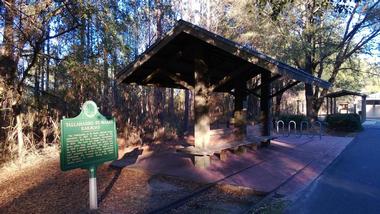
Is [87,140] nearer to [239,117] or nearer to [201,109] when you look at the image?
[201,109]

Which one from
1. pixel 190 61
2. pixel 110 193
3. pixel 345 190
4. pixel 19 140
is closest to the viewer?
pixel 110 193

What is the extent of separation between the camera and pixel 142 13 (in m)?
16.5

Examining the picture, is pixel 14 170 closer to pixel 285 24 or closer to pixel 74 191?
pixel 74 191

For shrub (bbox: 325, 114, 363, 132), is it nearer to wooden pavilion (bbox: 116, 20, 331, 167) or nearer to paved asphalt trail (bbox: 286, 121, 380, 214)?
paved asphalt trail (bbox: 286, 121, 380, 214)

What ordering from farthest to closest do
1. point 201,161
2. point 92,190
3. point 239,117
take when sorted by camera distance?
point 239,117, point 201,161, point 92,190

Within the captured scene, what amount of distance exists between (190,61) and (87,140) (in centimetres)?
570

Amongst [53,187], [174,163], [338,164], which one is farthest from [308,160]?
[53,187]

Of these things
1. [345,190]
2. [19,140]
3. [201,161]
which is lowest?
[345,190]

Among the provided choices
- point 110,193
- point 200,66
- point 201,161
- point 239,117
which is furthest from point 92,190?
point 239,117

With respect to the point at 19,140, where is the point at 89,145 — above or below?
above

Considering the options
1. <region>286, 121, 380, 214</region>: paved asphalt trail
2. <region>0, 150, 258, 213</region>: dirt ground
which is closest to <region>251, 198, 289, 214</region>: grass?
<region>286, 121, 380, 214</region>: paved asphalt trail

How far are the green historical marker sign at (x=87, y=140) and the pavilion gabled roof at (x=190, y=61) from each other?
3462mm

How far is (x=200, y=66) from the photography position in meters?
8.88

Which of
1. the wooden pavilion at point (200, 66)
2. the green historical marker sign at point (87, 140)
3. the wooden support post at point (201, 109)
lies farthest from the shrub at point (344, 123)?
the green historical marker sign at point (87, 140)
